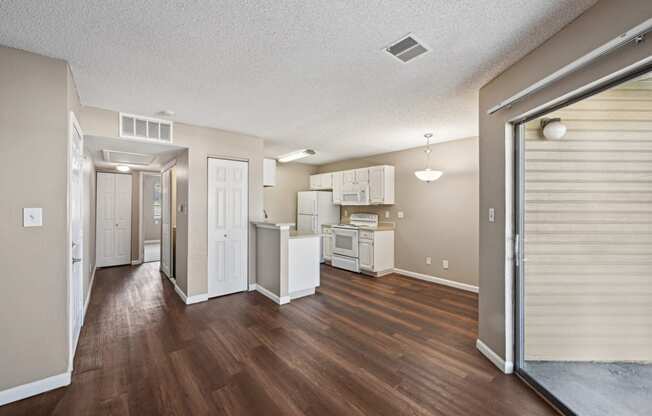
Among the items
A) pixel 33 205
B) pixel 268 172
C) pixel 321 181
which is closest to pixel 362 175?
pixel 321 181

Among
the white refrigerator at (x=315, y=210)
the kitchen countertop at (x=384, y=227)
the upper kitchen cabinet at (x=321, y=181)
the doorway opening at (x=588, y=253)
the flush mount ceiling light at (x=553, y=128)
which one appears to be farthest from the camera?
the upper kitchen cabinet at (x=321, y=181)

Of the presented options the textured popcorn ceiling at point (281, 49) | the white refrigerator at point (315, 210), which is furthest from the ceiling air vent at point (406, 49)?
the white refrigerator at point (315, 210)

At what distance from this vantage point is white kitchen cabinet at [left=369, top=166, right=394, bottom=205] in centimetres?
547

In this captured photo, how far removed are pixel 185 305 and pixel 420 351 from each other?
308 centimetres

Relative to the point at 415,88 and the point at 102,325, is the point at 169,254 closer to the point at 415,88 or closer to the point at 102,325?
the point at 102,325

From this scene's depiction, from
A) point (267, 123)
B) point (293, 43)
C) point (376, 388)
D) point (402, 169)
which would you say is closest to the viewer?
point (293, 43)

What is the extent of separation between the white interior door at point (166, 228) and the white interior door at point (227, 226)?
159 cm

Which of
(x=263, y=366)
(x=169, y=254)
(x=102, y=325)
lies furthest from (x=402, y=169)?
(x=102, y=325)

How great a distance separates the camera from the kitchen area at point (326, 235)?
3934 millimetres

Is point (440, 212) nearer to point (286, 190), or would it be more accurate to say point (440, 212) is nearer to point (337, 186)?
point (337, 186)

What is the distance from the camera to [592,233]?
6.82ft

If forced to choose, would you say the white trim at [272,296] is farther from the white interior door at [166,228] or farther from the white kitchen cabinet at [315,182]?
the white kitchen cabinet at [315,182]

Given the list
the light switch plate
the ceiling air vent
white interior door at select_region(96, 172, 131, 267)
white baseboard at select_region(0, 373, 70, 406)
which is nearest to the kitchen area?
white baseboard at select_region(0, 373, 70, 406)

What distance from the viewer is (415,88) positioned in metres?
2.60
